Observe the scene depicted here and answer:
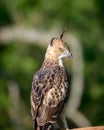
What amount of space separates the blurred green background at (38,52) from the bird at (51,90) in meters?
9.00

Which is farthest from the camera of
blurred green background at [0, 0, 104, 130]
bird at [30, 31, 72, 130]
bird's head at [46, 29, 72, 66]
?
blurred green background at [0, 0, 104, 130]

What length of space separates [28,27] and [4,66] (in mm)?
1107

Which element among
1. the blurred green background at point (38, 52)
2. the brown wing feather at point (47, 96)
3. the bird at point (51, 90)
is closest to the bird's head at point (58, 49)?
the bird at point (51, 90)

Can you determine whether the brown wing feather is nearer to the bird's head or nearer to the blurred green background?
the bird's head

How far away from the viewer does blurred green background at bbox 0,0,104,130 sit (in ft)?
69.8

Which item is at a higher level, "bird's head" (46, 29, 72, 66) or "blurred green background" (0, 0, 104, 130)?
"bird's head" (46, 29, 72, 66)

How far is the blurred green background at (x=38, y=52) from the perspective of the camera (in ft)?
69.8

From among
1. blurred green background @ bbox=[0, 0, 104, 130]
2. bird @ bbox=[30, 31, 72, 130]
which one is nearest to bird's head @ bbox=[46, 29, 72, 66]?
bird @ bbox=[30, 31, 72, 130]

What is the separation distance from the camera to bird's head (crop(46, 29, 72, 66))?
10422 millimetres

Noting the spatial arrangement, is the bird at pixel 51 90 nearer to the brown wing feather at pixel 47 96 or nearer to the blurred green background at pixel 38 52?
the brown wing feather at pixel 47 96

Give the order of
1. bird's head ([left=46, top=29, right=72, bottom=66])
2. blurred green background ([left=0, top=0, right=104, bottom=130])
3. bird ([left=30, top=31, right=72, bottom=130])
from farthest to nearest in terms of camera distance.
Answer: blurred green background ([left=0, top=0, right=104, bottom=130])
bird's head ([left=46, top=29, right=72, bottom=66])
bird ([left=30, top=31, right=72, bottom=130])

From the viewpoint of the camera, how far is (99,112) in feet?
73.2

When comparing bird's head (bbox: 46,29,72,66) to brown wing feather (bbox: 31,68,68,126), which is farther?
bird's head (bbox: 46,29,72,66)

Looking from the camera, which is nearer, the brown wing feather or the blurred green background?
the brown wing feather
